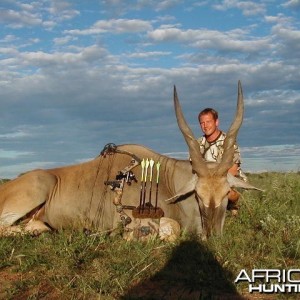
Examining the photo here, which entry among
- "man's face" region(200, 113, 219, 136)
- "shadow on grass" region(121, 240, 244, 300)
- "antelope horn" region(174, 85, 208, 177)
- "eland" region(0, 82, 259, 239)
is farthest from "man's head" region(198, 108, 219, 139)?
"shadow on grass" region(121, 240, 244, 300)

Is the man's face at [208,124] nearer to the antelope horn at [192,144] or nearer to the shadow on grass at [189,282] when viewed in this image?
the antelope horn at [192,144]

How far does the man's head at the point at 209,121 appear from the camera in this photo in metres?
7.28

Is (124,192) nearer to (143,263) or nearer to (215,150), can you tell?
(215,150)

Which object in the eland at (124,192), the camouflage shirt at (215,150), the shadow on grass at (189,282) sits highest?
the camouflage shirt at (215,150)

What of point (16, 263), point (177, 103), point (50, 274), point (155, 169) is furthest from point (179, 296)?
point (155, 169)

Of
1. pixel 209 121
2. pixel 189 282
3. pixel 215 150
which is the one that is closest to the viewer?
pixel 189 282

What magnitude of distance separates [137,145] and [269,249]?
302cm

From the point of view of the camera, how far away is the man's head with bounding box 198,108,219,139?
7.28 metres

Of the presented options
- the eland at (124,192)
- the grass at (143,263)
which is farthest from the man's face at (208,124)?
the grass at (143,263)

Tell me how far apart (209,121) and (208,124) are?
2.0 inches

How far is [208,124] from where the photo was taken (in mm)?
7320

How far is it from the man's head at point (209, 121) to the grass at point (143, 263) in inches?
58.4

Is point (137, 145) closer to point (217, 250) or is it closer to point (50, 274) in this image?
point (217, 250)

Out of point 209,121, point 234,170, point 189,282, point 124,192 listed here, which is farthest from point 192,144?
point 189,282
